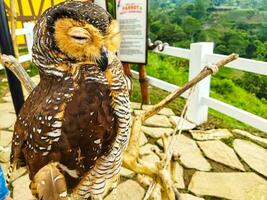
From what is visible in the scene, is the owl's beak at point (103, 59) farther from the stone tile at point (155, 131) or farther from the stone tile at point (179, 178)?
the stone tile at point (155, 131)

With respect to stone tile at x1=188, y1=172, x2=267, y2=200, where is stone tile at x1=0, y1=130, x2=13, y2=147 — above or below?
above

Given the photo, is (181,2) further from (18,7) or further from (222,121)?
(18,7)

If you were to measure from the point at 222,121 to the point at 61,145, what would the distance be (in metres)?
2.21

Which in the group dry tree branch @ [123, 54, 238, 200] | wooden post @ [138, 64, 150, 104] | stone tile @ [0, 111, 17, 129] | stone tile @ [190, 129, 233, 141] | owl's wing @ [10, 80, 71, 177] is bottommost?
stone tile @ [190, 129, 233, 141]

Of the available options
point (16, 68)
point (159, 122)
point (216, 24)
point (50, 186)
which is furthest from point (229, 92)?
point (50, 186)

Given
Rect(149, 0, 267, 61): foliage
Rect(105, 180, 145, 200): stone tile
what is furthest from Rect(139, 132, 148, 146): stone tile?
Rect(149, 0, 267, 61): foliage

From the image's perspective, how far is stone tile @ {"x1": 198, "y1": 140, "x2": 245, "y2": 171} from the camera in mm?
1904

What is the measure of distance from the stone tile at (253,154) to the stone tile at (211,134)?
118mm

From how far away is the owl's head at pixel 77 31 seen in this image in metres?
0.57

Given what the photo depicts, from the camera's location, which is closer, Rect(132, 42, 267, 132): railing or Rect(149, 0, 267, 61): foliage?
Rect(132, 42, 267, 132): railing

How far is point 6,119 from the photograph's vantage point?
263 cm

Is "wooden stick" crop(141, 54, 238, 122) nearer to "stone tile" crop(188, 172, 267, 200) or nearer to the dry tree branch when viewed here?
the dry tree branch

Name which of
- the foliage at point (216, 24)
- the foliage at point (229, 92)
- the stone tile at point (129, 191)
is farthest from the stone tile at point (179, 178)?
the foliage at point (216, 24)

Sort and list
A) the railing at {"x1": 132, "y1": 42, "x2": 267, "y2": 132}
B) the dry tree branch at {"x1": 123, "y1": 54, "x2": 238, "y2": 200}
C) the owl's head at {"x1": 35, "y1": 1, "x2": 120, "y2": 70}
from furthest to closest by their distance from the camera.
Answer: the railing at {"x1": 132, "y1": 42, "x2": 267, "y2": 132}
the dry tree branch at {"x1": 123, "y1": 54, "x2": 238, "y2": 200}
the owl's head at {"x1": 35, "y1": 1, "x2": 120, "y2": 70}
